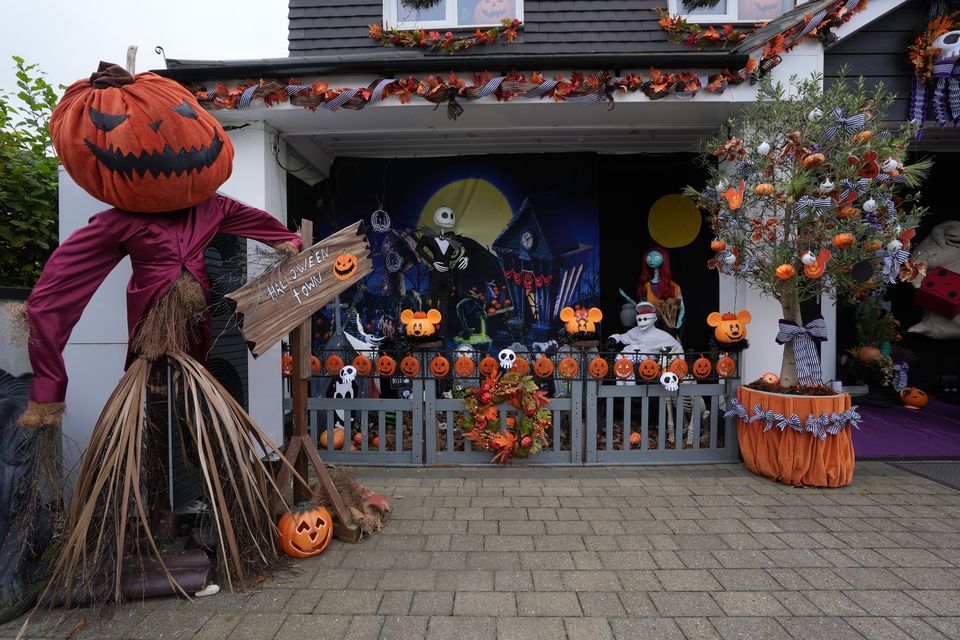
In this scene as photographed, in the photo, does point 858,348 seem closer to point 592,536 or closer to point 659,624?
point 592,536

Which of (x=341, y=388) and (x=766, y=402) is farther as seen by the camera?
(x=341, y=388)

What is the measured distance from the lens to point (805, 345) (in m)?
4.16

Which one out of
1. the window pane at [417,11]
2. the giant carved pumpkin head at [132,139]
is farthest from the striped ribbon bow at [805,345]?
the window pane at [417,11]

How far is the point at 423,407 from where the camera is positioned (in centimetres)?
450

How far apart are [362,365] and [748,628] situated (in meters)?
3.35

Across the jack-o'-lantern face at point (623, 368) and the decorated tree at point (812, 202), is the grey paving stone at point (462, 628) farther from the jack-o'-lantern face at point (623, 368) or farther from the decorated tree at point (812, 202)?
the decorated tree at point (812, 202)

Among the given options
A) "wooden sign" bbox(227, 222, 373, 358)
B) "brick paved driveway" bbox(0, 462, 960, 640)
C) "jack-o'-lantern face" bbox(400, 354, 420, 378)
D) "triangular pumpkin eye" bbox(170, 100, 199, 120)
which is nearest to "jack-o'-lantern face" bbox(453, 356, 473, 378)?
"jack-o'-lantern face" bbox(400, 354, 420, 378)

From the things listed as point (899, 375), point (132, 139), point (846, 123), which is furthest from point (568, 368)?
point (899, 375)

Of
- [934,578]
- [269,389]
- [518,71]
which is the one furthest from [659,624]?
[518,71]

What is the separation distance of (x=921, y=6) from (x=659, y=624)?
5893 millimetres

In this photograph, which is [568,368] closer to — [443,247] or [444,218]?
[443,247]

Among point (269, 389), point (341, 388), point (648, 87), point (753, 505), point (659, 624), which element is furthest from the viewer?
point (341, 388)

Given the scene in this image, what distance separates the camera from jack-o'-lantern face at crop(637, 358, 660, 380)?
4.43 m

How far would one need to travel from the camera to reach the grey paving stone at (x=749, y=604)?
2.42 m
